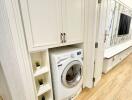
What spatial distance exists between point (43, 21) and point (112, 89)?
202 cm

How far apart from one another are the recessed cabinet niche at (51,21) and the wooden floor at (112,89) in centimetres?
120

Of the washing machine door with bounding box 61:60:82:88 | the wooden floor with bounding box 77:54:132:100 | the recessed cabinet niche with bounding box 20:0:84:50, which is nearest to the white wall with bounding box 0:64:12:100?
the recessed cabinet niche with bounding box 20:0:84:50

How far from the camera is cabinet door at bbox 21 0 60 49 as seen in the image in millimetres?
1011

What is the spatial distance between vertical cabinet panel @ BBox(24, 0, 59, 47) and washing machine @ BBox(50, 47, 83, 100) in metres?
0.29

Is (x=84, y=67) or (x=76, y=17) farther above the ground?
(x=76, y=17)

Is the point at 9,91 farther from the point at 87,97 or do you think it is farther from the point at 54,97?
the point at 87,97

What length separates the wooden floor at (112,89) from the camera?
6.00 ft

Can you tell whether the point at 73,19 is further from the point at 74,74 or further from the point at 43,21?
the point at 74,74

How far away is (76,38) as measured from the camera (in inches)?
63.5

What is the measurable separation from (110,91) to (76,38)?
1.39 meters

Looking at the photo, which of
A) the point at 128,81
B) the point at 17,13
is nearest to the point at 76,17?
the point at 17,13

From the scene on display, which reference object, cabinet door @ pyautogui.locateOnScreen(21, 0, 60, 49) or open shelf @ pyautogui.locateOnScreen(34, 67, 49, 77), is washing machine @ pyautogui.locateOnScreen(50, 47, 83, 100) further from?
cabinet door @ pyautogui.locateOnScreen(21, 0, 60, 49)

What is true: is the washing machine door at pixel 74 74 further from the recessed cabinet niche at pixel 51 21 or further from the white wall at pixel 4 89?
the white wall at pixel 4 89

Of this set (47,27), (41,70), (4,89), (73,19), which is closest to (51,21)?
(47,27)
